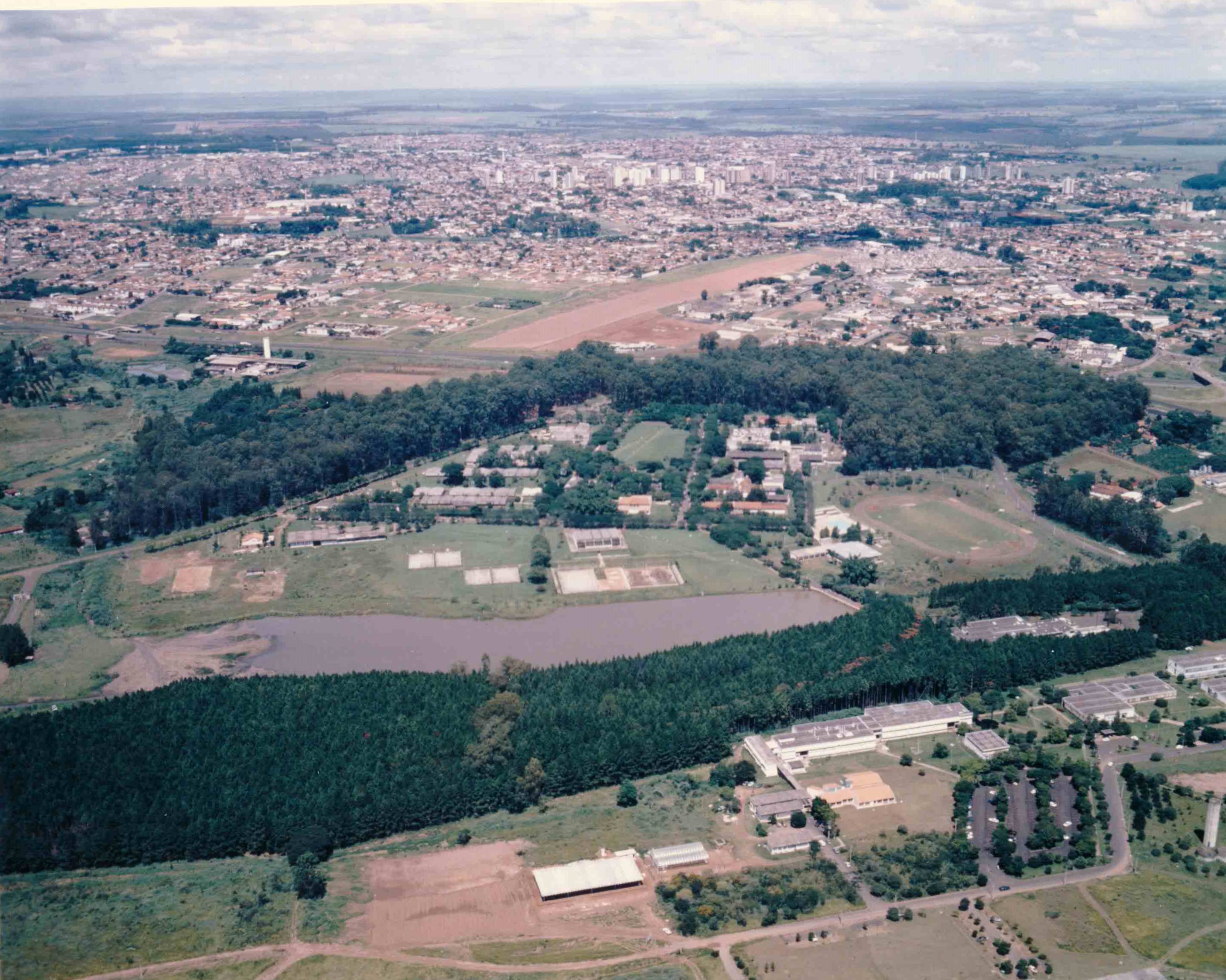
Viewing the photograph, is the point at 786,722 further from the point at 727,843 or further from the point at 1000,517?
the point at 1000,517

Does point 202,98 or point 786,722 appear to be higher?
point 202,98

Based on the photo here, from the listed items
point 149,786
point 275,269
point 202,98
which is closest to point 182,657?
point 149,786

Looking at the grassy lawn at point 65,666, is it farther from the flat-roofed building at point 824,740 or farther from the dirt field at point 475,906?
the flat-roofed building at point 824,740

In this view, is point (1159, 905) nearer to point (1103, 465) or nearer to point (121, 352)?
point (1103, 465)

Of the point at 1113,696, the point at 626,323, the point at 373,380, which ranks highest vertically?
the point at 626,323

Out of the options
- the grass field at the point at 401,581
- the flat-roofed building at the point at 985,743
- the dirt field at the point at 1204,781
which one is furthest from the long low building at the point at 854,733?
the grass field at the point at 401,581

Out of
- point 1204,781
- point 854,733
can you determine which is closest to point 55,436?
point 854,733

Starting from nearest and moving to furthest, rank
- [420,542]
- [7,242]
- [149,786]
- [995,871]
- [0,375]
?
[995,871]
[149,786]
[420,542]
[0,375]
[7,242]

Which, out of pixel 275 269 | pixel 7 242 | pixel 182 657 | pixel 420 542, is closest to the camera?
pixel 182 657
